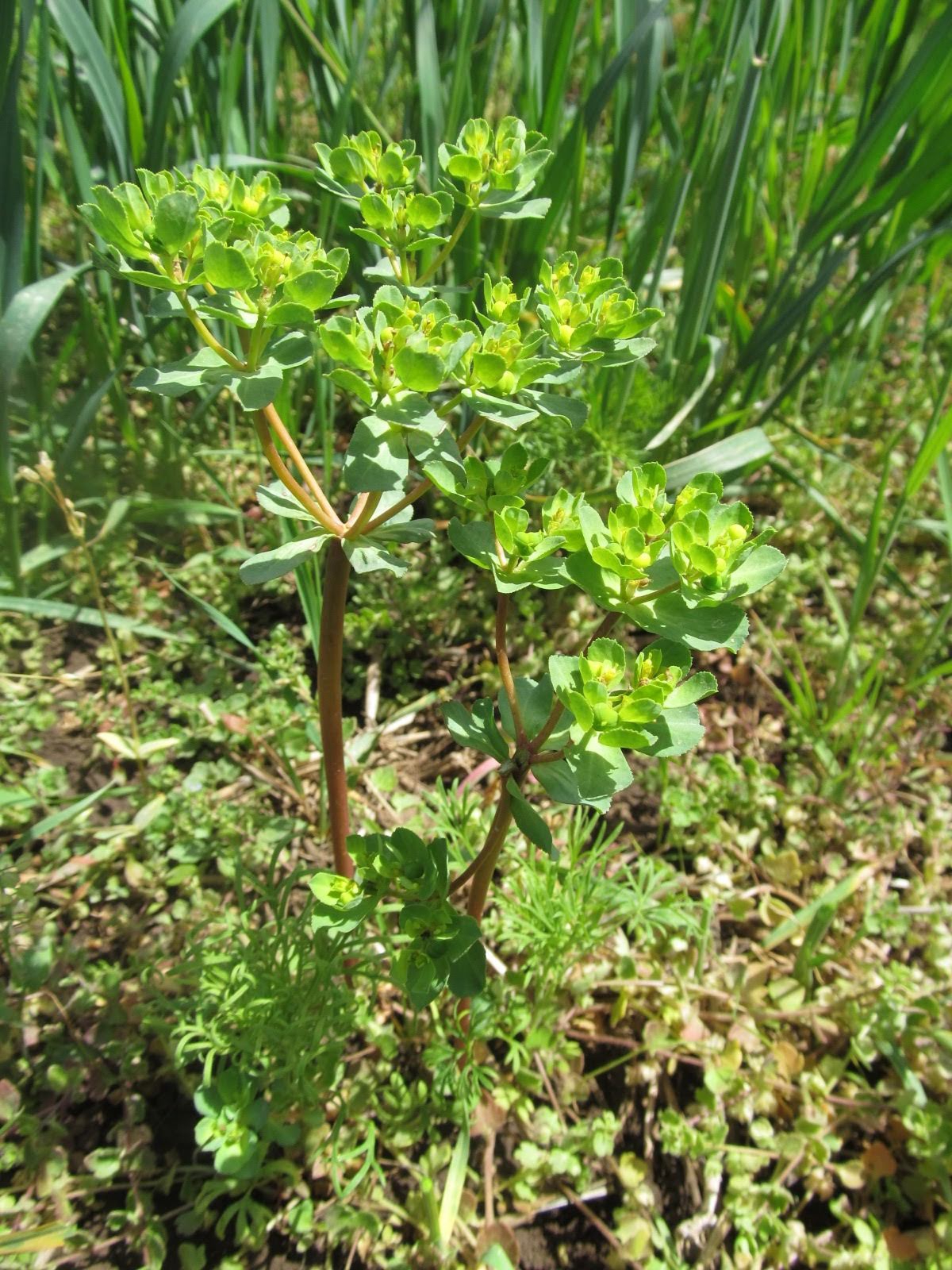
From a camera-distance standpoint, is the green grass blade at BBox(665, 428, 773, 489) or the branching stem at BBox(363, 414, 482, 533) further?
the green grass blade at BBox(665, 428, 773, 489)

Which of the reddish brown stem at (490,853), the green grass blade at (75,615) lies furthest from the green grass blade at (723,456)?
the green grass blade at (75,615)

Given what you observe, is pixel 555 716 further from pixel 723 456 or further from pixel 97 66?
pixel 97 66

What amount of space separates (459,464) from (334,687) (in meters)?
0.32

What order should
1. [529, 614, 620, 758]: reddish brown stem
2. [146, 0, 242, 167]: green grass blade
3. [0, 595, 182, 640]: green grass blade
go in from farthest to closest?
1. [0, 595, 182, 640]: green grass blade
2. [146, 0, 242, 167]: green grass blade
3. [529, 614, 620, 758]: reddish brown stem

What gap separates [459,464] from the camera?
0.89 m

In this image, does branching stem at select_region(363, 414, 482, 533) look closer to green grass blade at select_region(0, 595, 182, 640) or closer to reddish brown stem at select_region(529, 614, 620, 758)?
reddish brown stem at select_region(529, 614, 620, 758)

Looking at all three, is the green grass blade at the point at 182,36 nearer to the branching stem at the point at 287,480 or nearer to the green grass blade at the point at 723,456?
the branching stem at the point at 287,480

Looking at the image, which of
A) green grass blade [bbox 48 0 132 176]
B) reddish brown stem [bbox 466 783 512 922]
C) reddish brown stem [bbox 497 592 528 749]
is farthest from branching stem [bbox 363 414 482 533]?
green grass blade [bbox 48 0 132 176]

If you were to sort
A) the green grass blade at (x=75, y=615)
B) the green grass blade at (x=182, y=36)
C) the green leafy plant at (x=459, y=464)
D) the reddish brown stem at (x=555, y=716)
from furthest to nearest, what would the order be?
the green grass blade at (x=75, y=615) → the green grass blade at (x=182, y=36) → the reddish brown stem at (x=555, y=716) → the green leafy plant at (x=459, y=464)

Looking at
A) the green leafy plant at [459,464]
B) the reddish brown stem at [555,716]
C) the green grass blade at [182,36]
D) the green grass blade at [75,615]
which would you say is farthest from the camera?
the green grass blade at [75,615]

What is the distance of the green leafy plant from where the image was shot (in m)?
0.79

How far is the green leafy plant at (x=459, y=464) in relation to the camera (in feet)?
2.59

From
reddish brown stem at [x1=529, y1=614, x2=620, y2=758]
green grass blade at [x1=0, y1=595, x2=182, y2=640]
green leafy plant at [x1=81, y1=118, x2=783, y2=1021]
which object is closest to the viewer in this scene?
green leafy plant at [x1=81, y1=118, x2=783, y2=1021]

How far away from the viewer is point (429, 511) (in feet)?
6.53
